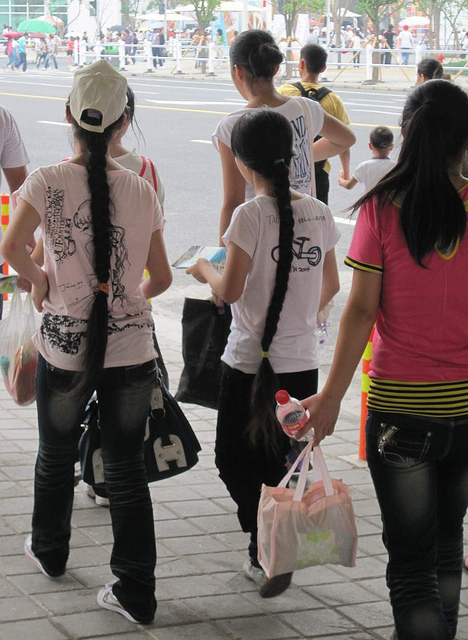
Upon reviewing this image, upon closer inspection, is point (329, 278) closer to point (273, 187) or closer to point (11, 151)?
point (273, 187)

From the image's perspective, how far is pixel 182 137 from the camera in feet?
63.6

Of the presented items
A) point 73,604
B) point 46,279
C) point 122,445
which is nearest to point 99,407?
point 122,445

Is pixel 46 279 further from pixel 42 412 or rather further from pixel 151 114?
pixel 151 114

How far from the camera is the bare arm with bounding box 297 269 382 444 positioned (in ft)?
8.75

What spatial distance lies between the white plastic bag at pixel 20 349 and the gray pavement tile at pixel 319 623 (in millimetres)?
1446

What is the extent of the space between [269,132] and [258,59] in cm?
99

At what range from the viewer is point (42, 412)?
11.3 ft

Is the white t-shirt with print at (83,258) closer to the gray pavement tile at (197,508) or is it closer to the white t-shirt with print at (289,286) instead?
the white t-shirt with print at (289,286)

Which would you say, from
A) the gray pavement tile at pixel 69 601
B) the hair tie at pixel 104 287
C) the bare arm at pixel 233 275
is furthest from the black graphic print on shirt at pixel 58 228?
the gray pavement tile at pixel 69 601

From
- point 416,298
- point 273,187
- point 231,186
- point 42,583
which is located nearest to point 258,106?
point 231,186

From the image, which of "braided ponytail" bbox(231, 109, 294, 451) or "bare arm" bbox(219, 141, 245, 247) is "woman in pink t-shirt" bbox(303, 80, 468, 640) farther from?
"bare arm" bbox(219, 141, 245, 247)

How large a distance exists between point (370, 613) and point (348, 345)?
4.15 feet

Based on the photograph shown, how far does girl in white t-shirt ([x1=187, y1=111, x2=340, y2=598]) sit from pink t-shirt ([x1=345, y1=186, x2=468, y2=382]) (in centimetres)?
81

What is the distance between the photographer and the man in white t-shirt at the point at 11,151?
4.69 metres
